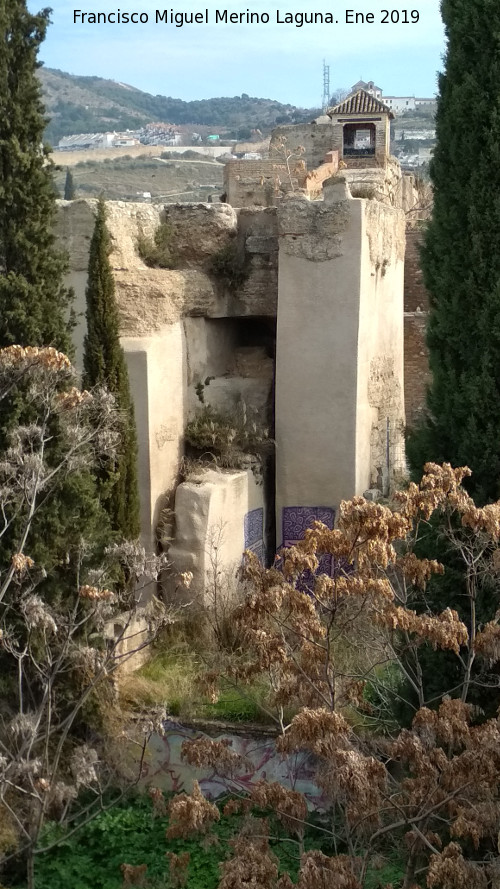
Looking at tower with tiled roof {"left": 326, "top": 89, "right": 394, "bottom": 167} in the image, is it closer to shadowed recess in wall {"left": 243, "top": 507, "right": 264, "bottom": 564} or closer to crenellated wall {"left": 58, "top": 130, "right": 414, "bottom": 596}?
crenellated wall {"left": 58, "top": 130, "right": 414, "bottom": 596}

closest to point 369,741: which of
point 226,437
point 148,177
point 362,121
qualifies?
point 226,437

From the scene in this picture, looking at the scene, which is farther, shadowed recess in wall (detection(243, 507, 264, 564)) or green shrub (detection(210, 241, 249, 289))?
green shrub (detection(210, 241, 249, 289))

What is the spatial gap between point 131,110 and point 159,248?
93460 millimetres

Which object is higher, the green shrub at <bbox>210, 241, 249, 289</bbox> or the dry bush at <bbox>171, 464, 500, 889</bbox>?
the green shrub at <bbox>210, 241, 249, 289</bbox>

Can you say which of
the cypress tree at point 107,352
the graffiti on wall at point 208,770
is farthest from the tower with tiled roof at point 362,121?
the graffiti on wall at point 208,770

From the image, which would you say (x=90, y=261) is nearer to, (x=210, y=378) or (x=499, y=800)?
(x=210, y=378)

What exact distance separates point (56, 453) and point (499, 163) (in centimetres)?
438

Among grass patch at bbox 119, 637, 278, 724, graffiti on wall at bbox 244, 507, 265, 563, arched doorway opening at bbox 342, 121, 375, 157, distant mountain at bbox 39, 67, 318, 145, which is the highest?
distant mountain at bbox 39, 67, 318, 145

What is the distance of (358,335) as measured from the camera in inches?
476

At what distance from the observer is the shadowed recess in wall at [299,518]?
489 inches

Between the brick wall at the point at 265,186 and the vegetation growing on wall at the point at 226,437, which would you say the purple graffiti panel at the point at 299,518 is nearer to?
the vegetation growing on wall at the point at 226,437

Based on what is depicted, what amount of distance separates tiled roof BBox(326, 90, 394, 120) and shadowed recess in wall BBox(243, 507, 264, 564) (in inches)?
939

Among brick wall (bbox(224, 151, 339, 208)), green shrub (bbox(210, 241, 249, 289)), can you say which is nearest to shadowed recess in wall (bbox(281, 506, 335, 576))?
green shrub (bbox(210, 241, 249, 289))

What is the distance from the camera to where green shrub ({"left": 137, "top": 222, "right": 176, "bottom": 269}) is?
482 inches
